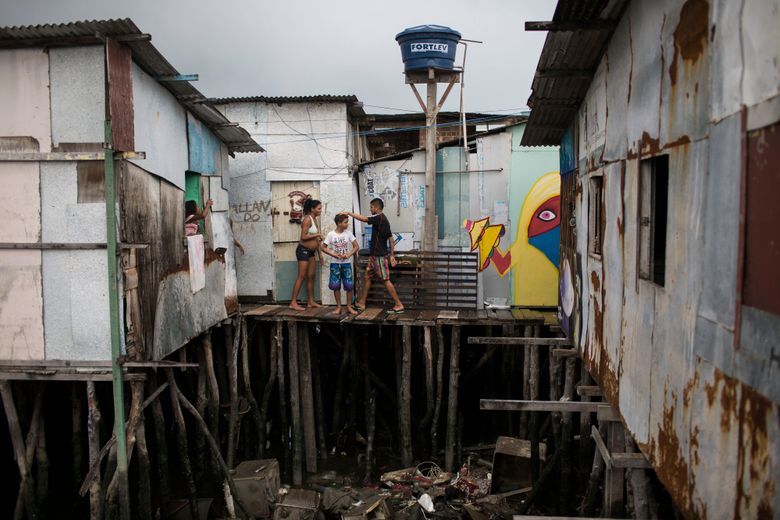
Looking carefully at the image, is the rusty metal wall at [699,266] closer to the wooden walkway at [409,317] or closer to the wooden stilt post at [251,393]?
the wooden walkway at [409,317]

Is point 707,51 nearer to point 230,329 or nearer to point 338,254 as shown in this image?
point 338,254

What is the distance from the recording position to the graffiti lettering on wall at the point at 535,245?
36.4ft

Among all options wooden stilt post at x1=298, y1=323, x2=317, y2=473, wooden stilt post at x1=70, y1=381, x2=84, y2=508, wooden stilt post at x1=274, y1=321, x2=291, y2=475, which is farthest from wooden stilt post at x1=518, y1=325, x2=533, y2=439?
wooden stilt post at x1=70, y1=381, x2=84, y2=508

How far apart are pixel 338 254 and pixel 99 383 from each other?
3696 millimetres

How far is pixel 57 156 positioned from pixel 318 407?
5610mm

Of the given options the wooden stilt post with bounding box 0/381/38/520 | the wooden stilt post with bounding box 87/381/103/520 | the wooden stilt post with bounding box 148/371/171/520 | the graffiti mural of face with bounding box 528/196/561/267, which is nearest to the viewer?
the wooden stilt post with bounding box 87/381/103/520

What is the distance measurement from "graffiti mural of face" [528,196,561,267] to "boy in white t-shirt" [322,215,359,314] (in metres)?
2.97

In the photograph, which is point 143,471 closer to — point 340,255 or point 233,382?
point 233,382

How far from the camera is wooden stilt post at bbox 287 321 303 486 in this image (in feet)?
33.0

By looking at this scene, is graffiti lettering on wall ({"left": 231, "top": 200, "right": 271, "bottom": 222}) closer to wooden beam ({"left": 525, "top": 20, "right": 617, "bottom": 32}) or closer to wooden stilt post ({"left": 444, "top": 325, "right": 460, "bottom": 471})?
wooden stilt post ({"left": 444, "top": 325, "right": 460, "bottom": 471})

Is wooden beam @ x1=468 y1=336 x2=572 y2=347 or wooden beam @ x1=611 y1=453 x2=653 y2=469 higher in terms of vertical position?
wooden beam @ x1=468 y1=336 x2=572 y2=347

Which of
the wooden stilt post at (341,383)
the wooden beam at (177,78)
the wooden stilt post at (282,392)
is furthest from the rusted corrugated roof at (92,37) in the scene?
the wooden stilt post at (341,383)

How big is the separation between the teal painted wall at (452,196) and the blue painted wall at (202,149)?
3.77 meters

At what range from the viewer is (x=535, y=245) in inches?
440
